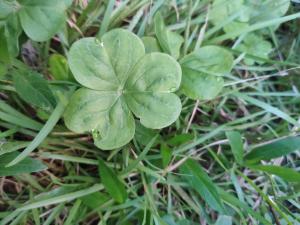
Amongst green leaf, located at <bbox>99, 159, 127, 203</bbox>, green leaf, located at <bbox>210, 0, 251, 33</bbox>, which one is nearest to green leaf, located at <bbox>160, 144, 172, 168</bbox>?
green leaf, located at <bbox>99, 159, 127, 203</bbox>

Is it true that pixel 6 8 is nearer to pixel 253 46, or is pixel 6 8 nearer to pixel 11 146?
pixel 11 146

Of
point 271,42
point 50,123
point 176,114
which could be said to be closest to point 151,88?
point 176,114

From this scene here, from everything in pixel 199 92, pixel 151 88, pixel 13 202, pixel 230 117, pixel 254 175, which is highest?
pixel 151 88

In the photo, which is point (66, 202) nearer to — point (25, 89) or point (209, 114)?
point (25, 89)

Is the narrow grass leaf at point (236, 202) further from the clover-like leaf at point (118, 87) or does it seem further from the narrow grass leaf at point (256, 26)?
the narrow grass leaf at point (256, 26)

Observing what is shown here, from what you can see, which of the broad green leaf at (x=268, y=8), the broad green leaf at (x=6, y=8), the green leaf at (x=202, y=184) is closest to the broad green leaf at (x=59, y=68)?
the broad green leaf at (x=6, y=8)

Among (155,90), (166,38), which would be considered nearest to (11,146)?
(155,90)
